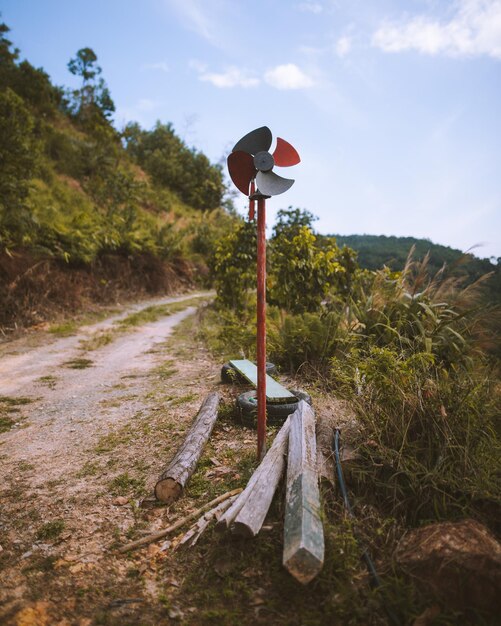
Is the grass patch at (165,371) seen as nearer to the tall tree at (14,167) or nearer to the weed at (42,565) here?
the weed at (42,565)

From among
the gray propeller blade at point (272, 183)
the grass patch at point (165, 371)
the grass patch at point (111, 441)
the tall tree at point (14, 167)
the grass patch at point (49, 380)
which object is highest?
the tall tree at point (14, 167)

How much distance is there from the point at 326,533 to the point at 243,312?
682 centimetres

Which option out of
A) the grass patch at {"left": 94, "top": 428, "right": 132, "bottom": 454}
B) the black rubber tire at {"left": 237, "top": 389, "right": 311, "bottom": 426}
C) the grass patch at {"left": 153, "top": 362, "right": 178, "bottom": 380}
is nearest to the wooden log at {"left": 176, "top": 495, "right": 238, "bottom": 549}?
the black rubber tire at {"left": 237, "top": 389, "right": 311, "bottom": 426}

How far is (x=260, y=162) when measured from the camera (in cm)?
271

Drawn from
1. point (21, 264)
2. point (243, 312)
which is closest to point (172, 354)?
point (243, 312)

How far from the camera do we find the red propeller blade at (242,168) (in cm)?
275

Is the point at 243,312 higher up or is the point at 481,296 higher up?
the point at 481,296

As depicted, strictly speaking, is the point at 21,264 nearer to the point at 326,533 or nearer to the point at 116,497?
the point at 116,497

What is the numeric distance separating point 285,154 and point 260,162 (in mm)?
252

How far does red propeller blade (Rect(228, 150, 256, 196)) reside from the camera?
9.04ft

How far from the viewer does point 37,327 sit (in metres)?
8.02

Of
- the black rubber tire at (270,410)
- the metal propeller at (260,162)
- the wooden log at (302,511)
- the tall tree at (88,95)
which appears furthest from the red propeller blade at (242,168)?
the tall tree at (88,95)

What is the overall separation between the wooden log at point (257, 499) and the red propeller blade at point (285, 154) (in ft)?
6.98

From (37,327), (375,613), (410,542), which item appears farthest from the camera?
(37,327)
